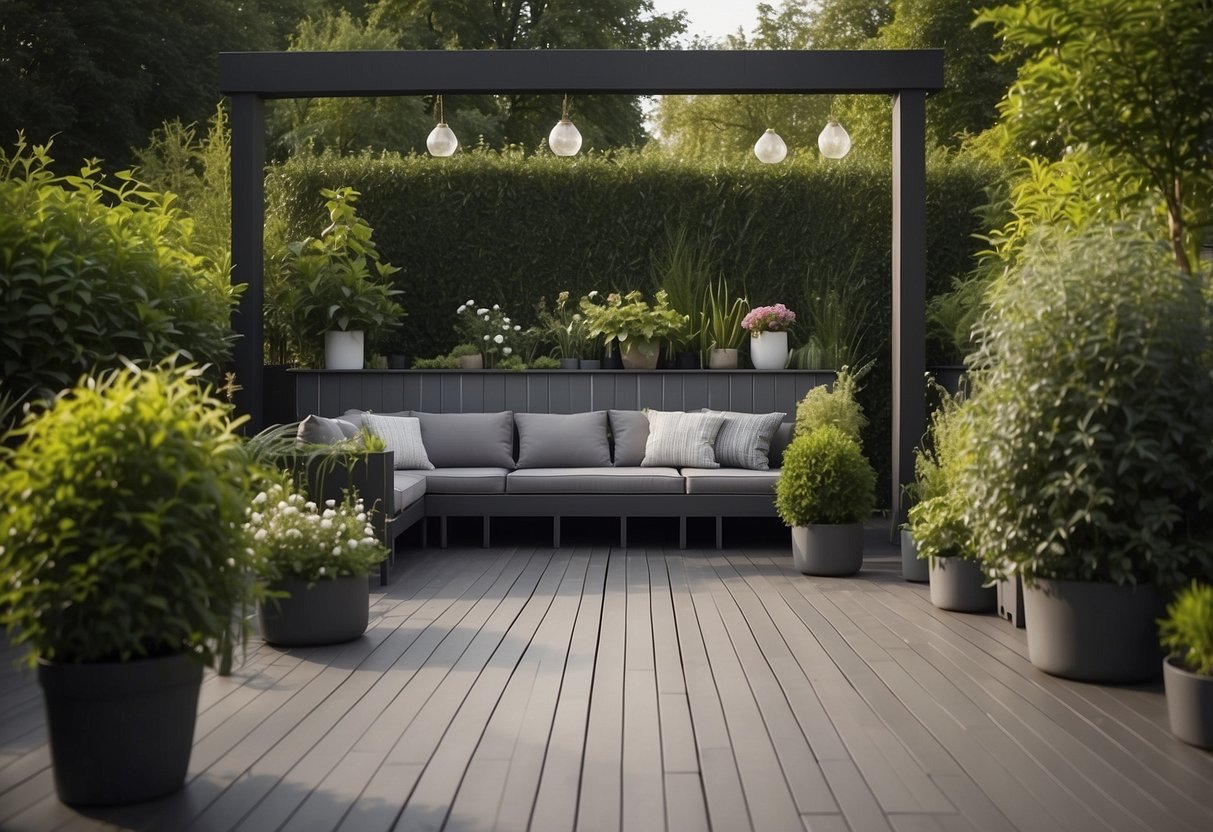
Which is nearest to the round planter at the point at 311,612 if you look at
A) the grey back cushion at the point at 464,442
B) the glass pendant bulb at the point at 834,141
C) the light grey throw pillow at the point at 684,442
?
the grey back cushion at the point at 464,442

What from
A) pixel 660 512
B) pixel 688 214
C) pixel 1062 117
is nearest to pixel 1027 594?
pixel 1062 117

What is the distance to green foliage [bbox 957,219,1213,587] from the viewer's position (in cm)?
378

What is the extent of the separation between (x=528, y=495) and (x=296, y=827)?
5139 millimetres

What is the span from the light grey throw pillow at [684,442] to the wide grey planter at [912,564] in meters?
1.91

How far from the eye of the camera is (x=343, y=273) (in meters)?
8.63

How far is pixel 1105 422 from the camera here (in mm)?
3844

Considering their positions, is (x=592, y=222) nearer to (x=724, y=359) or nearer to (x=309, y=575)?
(x=724, y=359)

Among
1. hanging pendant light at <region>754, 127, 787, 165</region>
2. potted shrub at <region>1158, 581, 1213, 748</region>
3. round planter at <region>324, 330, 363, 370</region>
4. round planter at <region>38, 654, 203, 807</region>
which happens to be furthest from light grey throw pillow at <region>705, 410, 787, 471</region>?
round planter at <region>38, 654, 203, 807</region>

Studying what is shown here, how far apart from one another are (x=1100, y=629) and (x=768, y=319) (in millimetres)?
4991

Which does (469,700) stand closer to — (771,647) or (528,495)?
(771,647)

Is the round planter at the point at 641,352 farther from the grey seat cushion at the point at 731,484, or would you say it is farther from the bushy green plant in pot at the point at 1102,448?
the bushy green plant in pot at the point at 1102,448

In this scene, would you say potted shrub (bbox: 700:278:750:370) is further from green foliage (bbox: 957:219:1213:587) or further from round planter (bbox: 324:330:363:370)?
green foliage (bbox: 957:219:1213:587)

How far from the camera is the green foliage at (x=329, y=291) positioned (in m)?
8.53

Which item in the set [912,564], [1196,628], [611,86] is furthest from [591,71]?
[1196,628]
